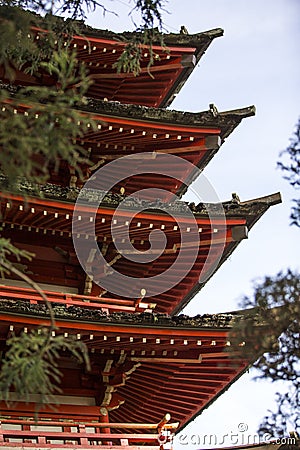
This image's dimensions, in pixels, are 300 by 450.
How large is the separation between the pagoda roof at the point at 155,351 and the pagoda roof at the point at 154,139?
3.22 m

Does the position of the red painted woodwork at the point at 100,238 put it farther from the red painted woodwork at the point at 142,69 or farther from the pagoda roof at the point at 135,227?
the red painted woodwork at the point at 142,69

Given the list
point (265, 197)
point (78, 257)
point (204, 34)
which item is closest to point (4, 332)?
point (78, 257)

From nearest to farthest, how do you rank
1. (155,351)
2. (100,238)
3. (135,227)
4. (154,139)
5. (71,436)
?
(71,436), (155,351), (135,227), (100,238), (154,139)

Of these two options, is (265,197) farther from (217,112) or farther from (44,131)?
(44,131)

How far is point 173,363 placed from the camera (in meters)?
11.9

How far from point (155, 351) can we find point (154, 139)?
3651 mm

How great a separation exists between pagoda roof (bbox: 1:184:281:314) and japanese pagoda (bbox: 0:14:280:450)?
17 mm

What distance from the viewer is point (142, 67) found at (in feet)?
49.5

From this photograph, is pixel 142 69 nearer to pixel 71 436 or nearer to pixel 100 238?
pixel 100 238

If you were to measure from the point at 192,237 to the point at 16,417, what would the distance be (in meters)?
3.61

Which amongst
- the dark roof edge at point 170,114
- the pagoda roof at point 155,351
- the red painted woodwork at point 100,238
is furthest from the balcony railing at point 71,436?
the dark roof edge at point 170,114

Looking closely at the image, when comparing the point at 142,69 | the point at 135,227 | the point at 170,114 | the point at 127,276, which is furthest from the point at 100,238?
the point at 142,69

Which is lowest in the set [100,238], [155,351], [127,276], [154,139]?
[155,351]

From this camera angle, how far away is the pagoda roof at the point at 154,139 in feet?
43.4
